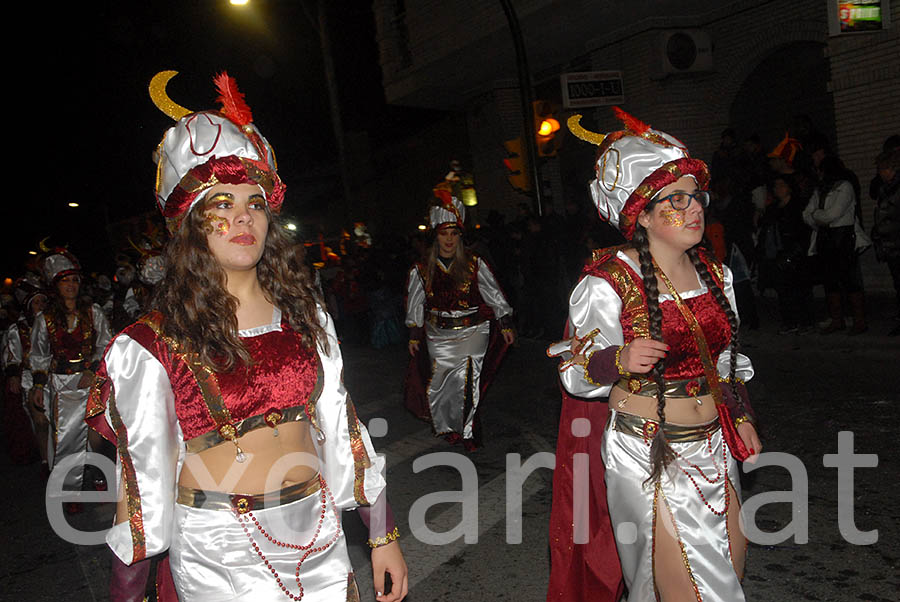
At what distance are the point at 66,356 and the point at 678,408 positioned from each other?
5491mm

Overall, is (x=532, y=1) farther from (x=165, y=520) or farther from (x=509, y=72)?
(x=165, y=520)

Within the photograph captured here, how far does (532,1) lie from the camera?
1359 cm

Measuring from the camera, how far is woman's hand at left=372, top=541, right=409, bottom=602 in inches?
93.2

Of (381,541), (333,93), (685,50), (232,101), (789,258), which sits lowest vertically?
(789,258)

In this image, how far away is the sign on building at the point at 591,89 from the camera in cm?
1047

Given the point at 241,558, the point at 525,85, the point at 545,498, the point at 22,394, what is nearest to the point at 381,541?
the point at 241,558

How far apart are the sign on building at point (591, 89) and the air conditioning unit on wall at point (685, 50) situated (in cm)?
331

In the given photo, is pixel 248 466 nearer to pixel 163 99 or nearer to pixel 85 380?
pixel 163 99

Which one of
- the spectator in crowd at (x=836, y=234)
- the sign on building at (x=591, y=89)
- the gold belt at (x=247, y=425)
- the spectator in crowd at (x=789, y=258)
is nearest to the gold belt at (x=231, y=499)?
the gold belt at (x=247, y=425)

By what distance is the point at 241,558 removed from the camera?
2150mm

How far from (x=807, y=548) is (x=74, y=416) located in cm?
566

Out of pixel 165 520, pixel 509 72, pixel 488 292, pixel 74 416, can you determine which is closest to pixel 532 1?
pixel 509 72

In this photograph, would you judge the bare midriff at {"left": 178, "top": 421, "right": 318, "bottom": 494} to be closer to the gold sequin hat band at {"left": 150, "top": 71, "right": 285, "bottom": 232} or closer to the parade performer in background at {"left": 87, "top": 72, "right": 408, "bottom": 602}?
the parade performer in background at {"left": 87, "top": 72, "right": 408, "bottom": 602}

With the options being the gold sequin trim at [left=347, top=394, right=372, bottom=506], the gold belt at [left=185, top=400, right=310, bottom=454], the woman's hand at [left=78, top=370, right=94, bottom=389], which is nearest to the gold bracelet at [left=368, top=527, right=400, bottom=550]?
the gold sequin trim at [left=347, top=394, right=372, bottom=506]
